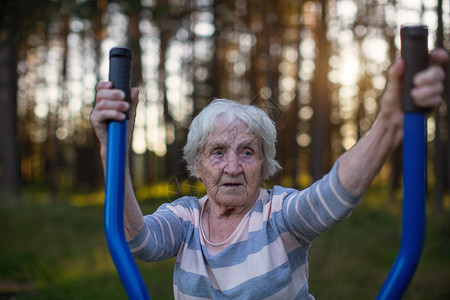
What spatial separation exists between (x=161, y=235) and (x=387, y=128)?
3.22 feet

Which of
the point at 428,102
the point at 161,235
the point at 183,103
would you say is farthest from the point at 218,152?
the point at 183,103

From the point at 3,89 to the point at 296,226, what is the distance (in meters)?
11.1

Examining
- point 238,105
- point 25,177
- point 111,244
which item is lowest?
point 25,177

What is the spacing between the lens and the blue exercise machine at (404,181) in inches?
54.9

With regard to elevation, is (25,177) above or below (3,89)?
below

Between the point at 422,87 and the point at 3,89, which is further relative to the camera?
the point at 3,89

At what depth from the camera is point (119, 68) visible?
5.59 feet

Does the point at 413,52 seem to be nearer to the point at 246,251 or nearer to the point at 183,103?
the point at 246,251

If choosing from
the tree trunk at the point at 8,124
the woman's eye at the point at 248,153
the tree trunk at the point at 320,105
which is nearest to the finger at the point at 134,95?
the woman's eye at the point at 248,153

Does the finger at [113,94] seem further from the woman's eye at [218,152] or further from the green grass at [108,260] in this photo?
the green grass at [108,260]

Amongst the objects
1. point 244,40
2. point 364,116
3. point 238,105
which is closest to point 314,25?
point 244,40

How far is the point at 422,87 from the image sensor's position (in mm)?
1378

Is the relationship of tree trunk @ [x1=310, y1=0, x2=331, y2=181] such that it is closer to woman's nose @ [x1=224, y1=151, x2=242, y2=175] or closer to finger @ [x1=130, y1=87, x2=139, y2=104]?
woman's nose @ [x1=224, y1=151, x2=242, y2=175]

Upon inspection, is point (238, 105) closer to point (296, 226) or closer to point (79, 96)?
point (296, 226)
